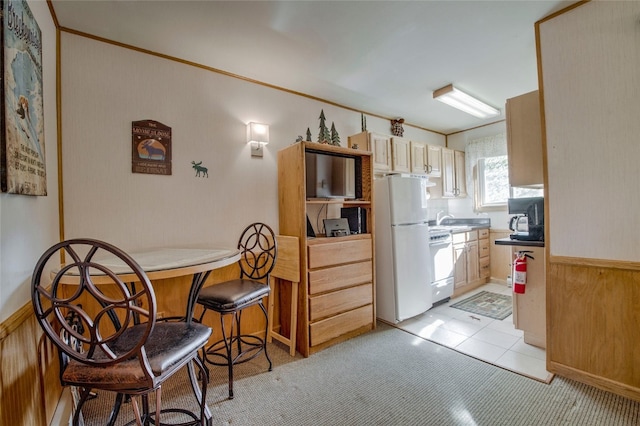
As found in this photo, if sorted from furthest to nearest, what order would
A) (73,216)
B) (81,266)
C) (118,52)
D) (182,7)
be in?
(118,52) → (73,216) → (182,7) → (81,266)

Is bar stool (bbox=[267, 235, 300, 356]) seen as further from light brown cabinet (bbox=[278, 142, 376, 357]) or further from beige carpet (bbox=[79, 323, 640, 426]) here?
beige carpet (bbox=[79, 323, 640, 426])

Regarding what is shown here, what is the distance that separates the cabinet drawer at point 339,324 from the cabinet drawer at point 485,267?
237cm

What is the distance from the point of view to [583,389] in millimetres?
1824

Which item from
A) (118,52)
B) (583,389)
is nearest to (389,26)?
(118,52)

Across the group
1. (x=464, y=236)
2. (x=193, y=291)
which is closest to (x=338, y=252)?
(x=193, y=291)

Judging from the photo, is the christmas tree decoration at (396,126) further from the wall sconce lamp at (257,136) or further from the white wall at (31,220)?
the white wall at (31,220)

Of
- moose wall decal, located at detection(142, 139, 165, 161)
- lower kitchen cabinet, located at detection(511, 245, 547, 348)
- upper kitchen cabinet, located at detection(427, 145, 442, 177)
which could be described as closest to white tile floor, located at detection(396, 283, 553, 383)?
lower kitchen cabinet, located at detection(511, 245, 547, 348)

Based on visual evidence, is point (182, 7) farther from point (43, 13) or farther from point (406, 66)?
point (406, 66)

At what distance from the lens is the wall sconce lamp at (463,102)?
120 inches

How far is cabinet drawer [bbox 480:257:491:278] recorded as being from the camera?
4.20m

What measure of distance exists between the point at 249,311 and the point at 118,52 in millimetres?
2368

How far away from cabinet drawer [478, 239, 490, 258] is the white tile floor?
4.21 ft

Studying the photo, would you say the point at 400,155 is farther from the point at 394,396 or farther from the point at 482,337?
the point at 394,396

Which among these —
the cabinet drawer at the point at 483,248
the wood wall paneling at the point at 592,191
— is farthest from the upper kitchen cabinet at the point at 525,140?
the cabinet drawer at the point at 483,248
